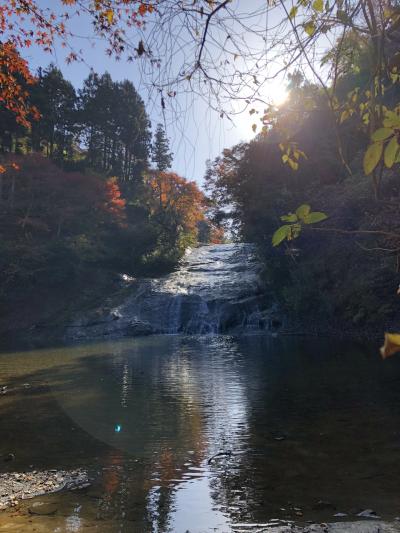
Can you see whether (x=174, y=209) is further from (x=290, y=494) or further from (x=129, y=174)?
(x=290, y=494)

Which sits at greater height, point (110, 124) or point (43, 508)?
point (110, 124)

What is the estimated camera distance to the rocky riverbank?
5.50m

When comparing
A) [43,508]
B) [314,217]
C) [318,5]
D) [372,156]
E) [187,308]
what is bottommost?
[43,508]

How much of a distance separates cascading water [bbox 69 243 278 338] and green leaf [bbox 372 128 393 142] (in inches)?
956

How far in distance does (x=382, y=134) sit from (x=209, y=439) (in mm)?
7044

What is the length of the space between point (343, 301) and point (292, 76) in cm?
1840

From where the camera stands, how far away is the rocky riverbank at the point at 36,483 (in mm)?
5498

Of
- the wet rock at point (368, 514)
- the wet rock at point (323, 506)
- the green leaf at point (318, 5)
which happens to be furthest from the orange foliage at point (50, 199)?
the green leaf at point (318, 5)

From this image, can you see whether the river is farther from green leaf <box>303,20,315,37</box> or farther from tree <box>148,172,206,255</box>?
tree <box>148,172,206,255</box>

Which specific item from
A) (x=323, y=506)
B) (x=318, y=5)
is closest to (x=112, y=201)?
(x=323, y=506)

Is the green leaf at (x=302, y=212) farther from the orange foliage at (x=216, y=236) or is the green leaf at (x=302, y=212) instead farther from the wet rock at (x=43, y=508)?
the orange foliage at (x=216, y=236)

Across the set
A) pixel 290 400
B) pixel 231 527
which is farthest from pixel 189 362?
pixel 231 527

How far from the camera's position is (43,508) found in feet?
17.3

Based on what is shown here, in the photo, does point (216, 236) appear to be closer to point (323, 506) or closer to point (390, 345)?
point (323, 506)
